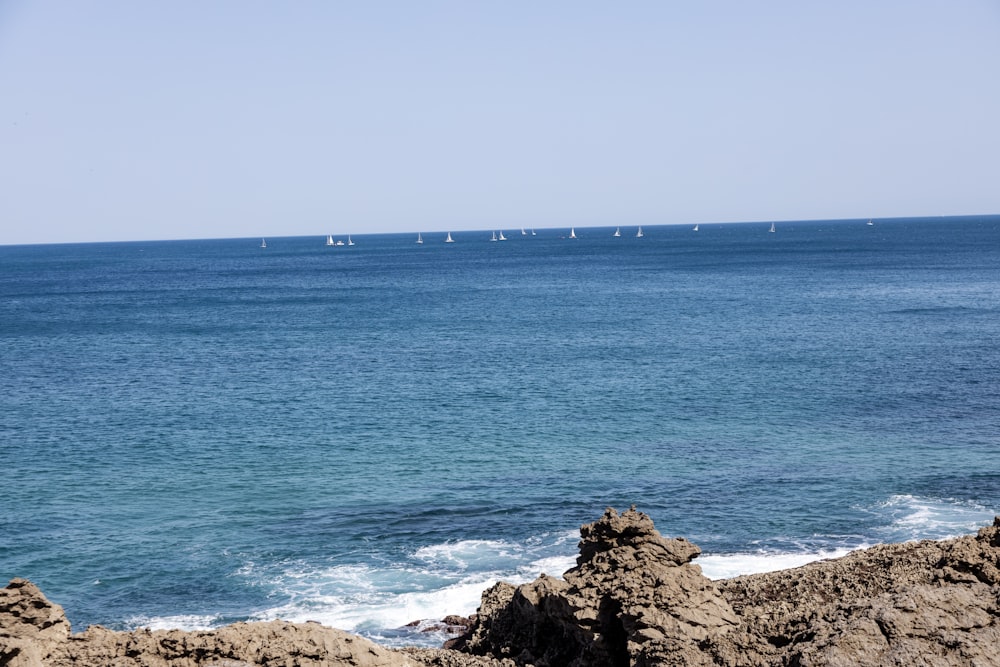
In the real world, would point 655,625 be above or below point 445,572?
above

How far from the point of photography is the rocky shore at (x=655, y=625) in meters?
13.7

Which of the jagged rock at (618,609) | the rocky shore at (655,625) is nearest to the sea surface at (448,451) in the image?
the jagged rock at (618,609)

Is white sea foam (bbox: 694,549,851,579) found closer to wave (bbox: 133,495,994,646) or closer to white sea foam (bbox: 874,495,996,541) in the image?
wave (bbox: 133,495,994,646)

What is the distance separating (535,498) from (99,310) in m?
100

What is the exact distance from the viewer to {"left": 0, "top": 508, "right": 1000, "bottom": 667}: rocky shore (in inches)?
538

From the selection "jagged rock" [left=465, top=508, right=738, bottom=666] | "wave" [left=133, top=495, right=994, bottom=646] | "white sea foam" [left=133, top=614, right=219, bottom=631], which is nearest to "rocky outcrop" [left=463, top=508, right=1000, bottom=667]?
"jagged rock" [left=465, top=508, right=738, bottom=666]

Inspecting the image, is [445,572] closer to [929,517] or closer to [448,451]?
[448,451]

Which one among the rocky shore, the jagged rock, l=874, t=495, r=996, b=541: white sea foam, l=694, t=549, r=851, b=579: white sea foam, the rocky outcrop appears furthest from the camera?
l=874, t=495, r=996, b=541: white sea foam

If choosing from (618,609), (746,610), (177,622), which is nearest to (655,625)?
(618,609)

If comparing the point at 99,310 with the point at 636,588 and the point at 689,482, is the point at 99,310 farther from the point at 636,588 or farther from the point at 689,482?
the point at 636,588

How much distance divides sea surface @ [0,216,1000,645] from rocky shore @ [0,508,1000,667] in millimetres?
9200

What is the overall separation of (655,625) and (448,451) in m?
32.5

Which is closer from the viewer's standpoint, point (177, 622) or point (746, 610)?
point (746, 610)

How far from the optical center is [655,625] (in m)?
15.6
